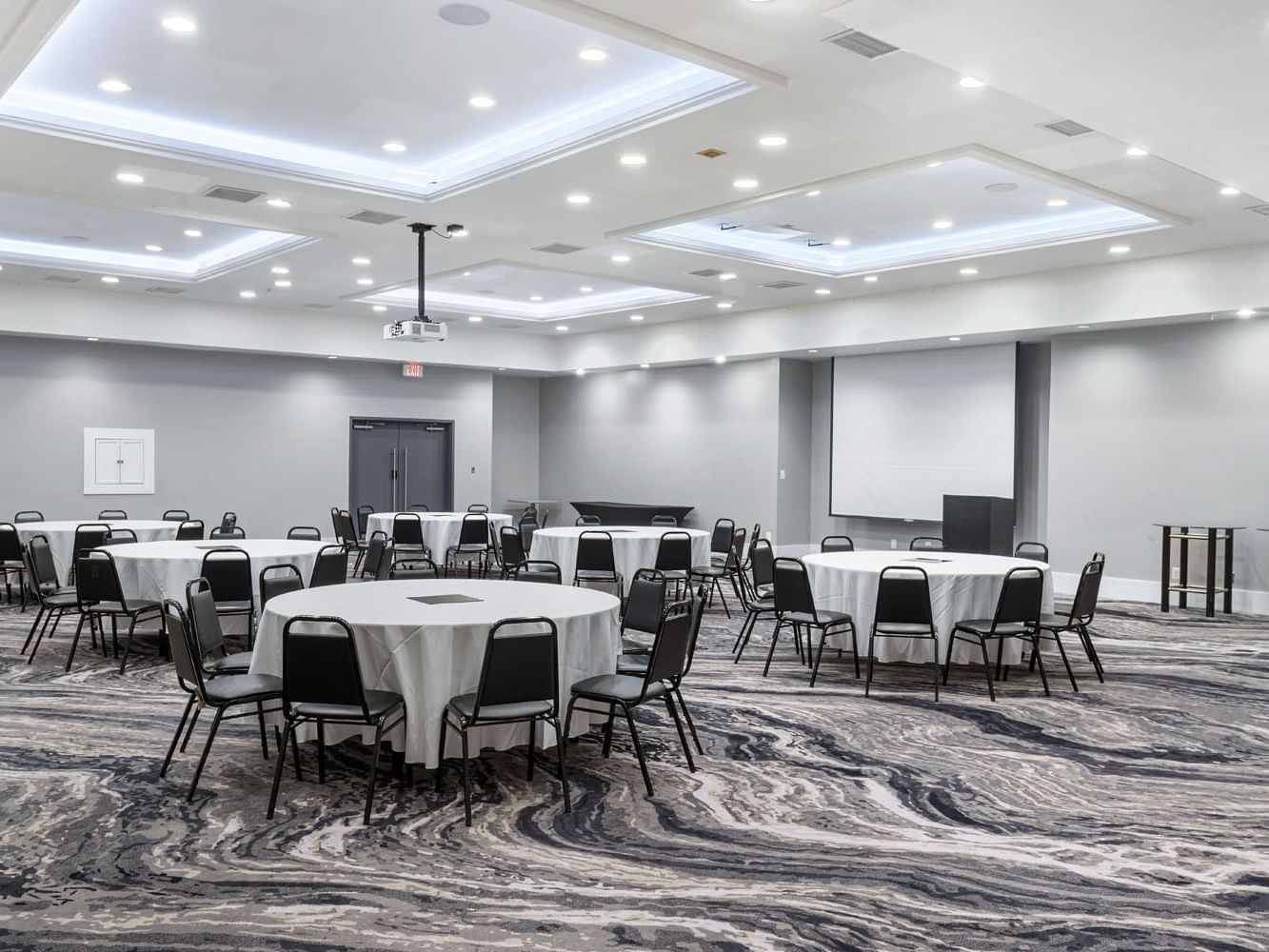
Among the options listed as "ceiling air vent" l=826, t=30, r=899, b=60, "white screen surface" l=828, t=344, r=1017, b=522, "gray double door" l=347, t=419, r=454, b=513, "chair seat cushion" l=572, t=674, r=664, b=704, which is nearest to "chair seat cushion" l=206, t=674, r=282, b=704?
"chair seat cushion" l=572, t=674, r=664, b=704

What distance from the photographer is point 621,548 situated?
10.9m

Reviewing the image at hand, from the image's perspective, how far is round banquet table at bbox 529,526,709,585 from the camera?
10938 millimetres

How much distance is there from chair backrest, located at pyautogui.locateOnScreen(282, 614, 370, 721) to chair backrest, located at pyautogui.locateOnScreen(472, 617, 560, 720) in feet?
1.76

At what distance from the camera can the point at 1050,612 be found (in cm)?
816

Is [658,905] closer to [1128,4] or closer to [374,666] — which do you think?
[374,666]

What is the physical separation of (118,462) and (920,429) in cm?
1136

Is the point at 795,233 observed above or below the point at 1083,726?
above

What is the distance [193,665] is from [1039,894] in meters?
3.73

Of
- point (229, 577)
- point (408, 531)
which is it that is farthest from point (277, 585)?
point (408, 531)

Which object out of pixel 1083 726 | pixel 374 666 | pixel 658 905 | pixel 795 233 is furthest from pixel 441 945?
pixel 795 233

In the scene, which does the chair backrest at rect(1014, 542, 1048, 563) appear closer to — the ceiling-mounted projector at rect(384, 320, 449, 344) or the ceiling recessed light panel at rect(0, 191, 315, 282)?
the ceiling-mounted projector at rect(384, 320, 449, 344)

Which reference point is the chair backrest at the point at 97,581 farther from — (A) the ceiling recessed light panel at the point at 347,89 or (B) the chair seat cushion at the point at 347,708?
(B) the chair seat cushion at the point at 347,708

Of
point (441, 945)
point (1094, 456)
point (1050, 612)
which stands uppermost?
point (1094, 456)

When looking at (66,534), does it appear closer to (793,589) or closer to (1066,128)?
(793,589)
